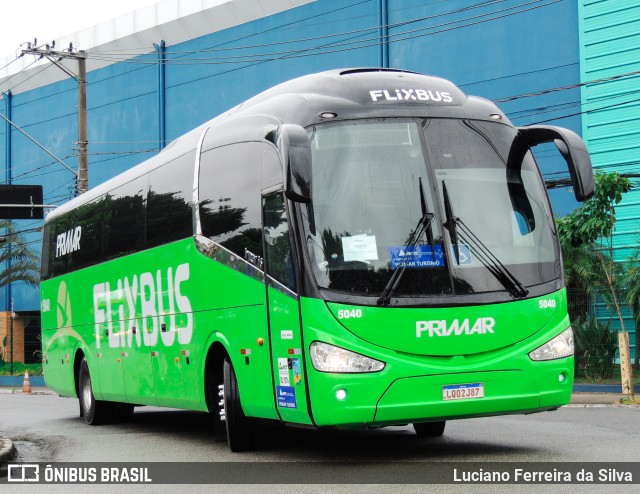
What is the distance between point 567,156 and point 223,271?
153 inches

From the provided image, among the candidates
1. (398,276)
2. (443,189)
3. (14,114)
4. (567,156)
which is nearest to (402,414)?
(398,276)

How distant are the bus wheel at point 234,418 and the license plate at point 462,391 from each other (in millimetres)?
2774

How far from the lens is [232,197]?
39.7 ft

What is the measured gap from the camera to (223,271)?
1220cm

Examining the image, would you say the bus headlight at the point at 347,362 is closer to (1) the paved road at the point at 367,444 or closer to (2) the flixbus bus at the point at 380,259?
(2) the flixbus bus at the point at 380,259

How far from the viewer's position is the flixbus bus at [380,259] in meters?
9.94

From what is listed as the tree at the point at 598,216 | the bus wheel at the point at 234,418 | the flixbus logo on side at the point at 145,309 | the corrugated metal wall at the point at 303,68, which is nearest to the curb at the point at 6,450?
the flixbus logo on side at the point at 145,309

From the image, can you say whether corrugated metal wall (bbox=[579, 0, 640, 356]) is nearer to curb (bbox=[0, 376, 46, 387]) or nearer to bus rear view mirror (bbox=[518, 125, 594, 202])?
bus rear view mirror (bbox=[518, 125, 594, 202])

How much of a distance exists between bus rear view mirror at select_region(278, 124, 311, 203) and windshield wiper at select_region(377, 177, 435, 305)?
103cm

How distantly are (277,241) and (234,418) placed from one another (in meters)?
2.35

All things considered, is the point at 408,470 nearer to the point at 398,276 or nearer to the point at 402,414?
the point at 402,414

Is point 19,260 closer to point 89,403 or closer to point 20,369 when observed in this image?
point 20,369

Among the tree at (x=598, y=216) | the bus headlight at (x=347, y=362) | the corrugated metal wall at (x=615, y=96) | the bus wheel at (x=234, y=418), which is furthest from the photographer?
the corrugated metal wall at (x=615, y=96)

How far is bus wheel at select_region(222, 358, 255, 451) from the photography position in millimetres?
11961
